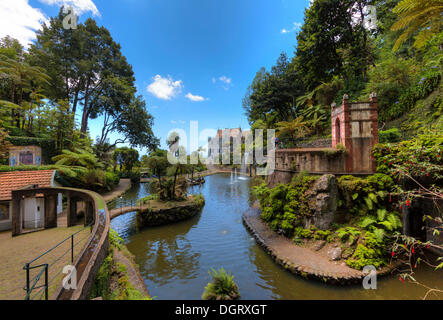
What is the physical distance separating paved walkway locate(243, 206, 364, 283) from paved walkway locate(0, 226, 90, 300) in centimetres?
749

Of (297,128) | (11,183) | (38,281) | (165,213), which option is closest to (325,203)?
(165,213)

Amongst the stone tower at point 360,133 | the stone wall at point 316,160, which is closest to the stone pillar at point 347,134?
the stone tower at point 360,133

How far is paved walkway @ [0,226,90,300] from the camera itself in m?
4.36

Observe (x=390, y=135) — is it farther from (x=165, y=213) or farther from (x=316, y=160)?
(x=165, y=213)

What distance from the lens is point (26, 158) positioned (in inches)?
627

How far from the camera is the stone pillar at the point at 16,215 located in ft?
25.3

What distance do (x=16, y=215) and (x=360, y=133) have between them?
17.0 metres

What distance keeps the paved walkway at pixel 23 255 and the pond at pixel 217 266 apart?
10.1 feet

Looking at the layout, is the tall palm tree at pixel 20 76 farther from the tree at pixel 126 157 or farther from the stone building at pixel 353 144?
the stone building at pixel 353 144

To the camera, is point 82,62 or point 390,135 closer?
point 390,135

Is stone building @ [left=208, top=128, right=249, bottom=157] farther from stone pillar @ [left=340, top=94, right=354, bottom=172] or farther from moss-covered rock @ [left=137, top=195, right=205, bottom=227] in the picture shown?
stone pillar @ [left=340, top=94, right=354, bottom=172]
